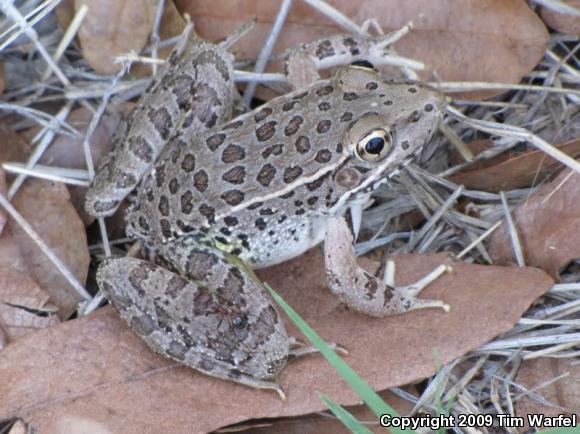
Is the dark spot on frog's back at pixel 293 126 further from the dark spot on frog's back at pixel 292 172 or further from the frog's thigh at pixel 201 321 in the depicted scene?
the frog's thigh at pixel 201 321

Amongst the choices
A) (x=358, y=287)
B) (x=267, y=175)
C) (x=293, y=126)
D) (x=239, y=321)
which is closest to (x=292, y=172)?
(x=267, y=175)

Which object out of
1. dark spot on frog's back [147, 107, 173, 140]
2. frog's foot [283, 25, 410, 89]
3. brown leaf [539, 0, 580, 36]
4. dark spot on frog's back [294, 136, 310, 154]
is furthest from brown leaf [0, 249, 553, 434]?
brown leaf [539, 0, 580, 36]

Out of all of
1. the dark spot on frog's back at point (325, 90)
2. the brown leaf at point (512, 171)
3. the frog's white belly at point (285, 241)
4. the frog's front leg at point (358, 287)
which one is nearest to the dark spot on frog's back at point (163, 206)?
the frog's white belly at point (285, 241)

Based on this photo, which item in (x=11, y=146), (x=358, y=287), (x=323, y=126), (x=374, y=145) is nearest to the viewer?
(x=374, y=145)

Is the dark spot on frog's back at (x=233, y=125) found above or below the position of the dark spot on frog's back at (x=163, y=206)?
above

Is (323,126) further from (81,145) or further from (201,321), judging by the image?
(81,145)

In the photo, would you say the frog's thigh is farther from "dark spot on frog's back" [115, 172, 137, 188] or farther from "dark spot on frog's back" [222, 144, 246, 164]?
"dark spot on frog's back" [222, 144, 246, 164]
